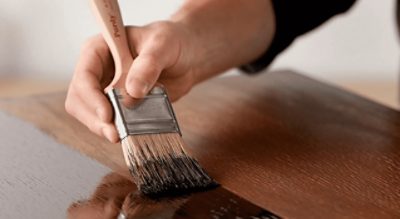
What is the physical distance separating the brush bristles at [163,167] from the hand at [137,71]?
41 mm

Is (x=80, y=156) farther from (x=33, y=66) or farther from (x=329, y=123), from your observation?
(x=33, y=66)

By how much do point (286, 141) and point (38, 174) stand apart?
0.26 meters

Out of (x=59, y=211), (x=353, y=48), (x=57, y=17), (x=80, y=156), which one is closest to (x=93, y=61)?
(x=80, y=156)

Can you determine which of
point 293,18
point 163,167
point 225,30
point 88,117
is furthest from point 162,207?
point 293,18

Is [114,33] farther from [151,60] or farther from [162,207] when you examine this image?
[162,207]

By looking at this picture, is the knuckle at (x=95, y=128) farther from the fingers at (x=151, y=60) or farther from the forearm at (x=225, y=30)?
the forearm at (x=225, y=30)

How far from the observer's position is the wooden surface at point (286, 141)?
2.48 feet

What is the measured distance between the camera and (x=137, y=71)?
0.85m

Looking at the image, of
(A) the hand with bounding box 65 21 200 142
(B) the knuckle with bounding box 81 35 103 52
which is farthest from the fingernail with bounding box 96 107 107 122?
(B) the knuckle with bounding box 81 35 103 52

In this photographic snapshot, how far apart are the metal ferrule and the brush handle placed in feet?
0.15

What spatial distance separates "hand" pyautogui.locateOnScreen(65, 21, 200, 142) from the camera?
2.77 ft

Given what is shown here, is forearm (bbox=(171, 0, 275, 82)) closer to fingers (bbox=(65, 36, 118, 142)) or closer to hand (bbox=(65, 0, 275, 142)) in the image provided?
hand (bbox=(65, 0, 275, 142))

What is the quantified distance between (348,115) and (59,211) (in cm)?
41

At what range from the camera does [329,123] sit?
97 centimetres
